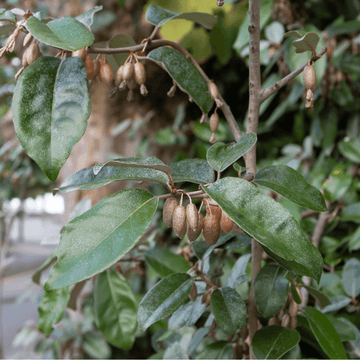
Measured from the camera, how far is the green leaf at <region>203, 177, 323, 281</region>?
0.25 metres

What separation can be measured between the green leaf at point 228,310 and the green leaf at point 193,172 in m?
0.15

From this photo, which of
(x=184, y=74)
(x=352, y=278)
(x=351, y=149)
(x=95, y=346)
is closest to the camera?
(x=184, y=74)

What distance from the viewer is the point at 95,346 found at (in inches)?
42.1

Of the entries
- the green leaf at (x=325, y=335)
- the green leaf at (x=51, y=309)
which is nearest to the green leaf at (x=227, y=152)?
the green leaf at (x=325, y=335)

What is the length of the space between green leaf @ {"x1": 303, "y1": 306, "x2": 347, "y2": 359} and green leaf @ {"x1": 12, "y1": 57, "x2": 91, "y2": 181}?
376mm

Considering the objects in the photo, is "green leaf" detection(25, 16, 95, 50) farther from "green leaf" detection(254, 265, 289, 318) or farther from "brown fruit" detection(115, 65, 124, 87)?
"green leaf" detection(254, 265, 289, 318)

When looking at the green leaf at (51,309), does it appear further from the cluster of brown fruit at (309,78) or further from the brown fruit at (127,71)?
the cluster of brown fruit at (309,78)

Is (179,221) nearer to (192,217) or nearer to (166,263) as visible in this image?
(192,217)

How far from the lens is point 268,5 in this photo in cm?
88

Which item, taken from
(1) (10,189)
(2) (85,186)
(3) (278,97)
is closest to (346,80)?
(3) (278,97)

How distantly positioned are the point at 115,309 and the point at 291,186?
1.24 feet

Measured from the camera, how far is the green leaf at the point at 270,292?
374 mm

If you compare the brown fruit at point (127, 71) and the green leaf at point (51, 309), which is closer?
the brown fruit at point (127, 71)

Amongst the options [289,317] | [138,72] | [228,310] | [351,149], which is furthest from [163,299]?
[351,149]
